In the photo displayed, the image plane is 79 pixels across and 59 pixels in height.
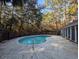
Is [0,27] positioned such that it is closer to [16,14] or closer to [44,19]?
[16,14]

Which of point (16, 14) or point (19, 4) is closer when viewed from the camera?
point (19, 4)

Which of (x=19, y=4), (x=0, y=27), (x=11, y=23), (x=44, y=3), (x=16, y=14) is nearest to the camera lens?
(x=19, y=4)

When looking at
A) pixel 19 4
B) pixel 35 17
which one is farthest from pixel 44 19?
pixel 19 4

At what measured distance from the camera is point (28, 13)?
25.0 metres

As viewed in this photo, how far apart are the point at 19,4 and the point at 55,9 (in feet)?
45.3

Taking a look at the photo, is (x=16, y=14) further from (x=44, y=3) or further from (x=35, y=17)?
(x=44, y=3)

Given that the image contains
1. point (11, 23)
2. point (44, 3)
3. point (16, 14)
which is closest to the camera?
point (11, 23)

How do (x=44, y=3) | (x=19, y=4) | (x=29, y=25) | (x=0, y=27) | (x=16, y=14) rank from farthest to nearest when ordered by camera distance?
(x=44, y=3), (x=29, y=25), (x=16, y=14), (x=0, y=27), (x=19, y=4)

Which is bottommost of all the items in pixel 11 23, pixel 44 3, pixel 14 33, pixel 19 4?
pixel 14 33

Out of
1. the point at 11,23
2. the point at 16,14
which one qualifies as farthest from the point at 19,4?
the point at 16,14

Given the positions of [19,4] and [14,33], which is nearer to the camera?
[19,4]

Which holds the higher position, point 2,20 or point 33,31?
point 2,20

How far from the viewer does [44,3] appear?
87.2 feet

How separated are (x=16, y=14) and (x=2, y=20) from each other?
366 cm
